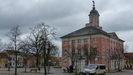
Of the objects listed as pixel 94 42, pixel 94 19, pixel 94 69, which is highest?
pixel 94 19

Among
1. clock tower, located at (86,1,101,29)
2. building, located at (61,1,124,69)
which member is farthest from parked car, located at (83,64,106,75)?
clock tower, located at (86,1,101,29)

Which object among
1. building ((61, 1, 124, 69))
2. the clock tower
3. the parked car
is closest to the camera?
the parked car

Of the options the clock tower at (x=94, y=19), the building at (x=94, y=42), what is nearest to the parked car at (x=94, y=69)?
the building at (x=94, y=42)

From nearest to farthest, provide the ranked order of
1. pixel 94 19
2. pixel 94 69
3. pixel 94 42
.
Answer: pixel 94 69 < pixel 94 42 < pixel 94 19

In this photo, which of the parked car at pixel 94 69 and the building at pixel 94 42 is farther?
the building at pixel 94 42

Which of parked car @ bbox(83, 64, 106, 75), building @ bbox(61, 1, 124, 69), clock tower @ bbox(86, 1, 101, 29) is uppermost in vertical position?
clock tower @ bbox(86, 1, 101, 29)

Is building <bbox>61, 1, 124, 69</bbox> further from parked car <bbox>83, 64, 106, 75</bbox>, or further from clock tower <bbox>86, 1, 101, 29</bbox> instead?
parked car <bbox>83, 64, 106, 75</bbox>

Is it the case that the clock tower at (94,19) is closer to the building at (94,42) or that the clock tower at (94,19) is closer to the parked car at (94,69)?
the building at (94,42)

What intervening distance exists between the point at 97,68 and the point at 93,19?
136 feet

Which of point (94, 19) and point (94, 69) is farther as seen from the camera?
point (94, 19)

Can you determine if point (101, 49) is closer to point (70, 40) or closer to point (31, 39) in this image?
point (70, 40)

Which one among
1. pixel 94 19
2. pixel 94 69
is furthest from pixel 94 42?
pixel 94 69

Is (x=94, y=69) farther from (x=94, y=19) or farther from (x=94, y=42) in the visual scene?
(x=94, y=19)

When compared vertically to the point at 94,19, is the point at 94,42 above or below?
below
